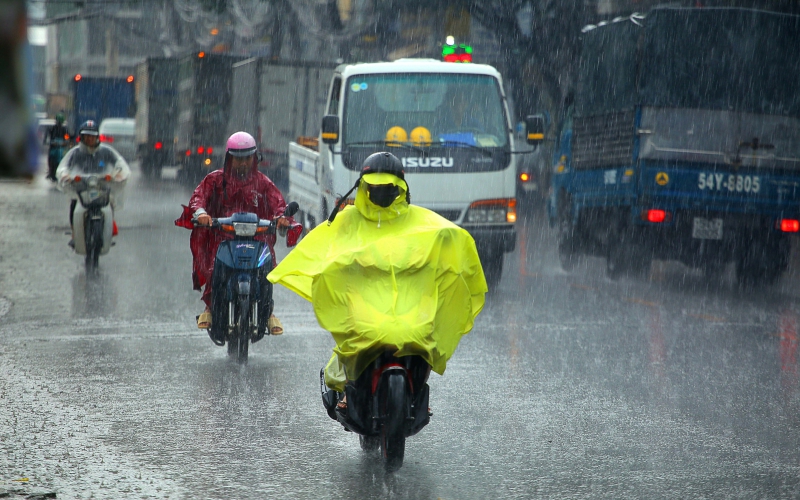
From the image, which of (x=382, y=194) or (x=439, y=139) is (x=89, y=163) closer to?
(x=439, y=139)

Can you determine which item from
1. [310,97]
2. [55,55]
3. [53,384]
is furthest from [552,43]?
[55,55]

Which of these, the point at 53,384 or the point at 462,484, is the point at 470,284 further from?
the point at 53,384

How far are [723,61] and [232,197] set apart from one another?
296 inches

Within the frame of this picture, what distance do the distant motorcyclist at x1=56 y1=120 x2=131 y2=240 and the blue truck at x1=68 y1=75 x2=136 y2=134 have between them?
31870mm

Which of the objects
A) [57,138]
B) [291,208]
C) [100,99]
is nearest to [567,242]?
[291,208]

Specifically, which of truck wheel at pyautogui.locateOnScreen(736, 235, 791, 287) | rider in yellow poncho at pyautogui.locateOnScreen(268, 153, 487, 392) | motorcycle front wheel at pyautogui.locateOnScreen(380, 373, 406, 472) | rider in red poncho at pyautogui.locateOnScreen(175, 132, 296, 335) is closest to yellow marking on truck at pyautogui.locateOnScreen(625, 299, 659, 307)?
truck wheel at pyautogui.locateOnScreen(736, 235, 791, 287)

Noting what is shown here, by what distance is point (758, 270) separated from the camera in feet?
46.6

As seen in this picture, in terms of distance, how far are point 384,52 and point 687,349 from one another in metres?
28.8

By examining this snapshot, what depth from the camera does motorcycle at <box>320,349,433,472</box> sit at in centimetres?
512

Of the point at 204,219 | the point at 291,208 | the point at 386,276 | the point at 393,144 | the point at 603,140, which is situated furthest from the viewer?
the point at 603,140

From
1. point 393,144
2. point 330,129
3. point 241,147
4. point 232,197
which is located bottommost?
point 232,197

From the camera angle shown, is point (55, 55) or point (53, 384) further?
point (55, 55)

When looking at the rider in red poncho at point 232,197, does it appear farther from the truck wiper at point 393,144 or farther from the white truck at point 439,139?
the truck wiper at point 393,144

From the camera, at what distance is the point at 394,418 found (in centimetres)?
512
